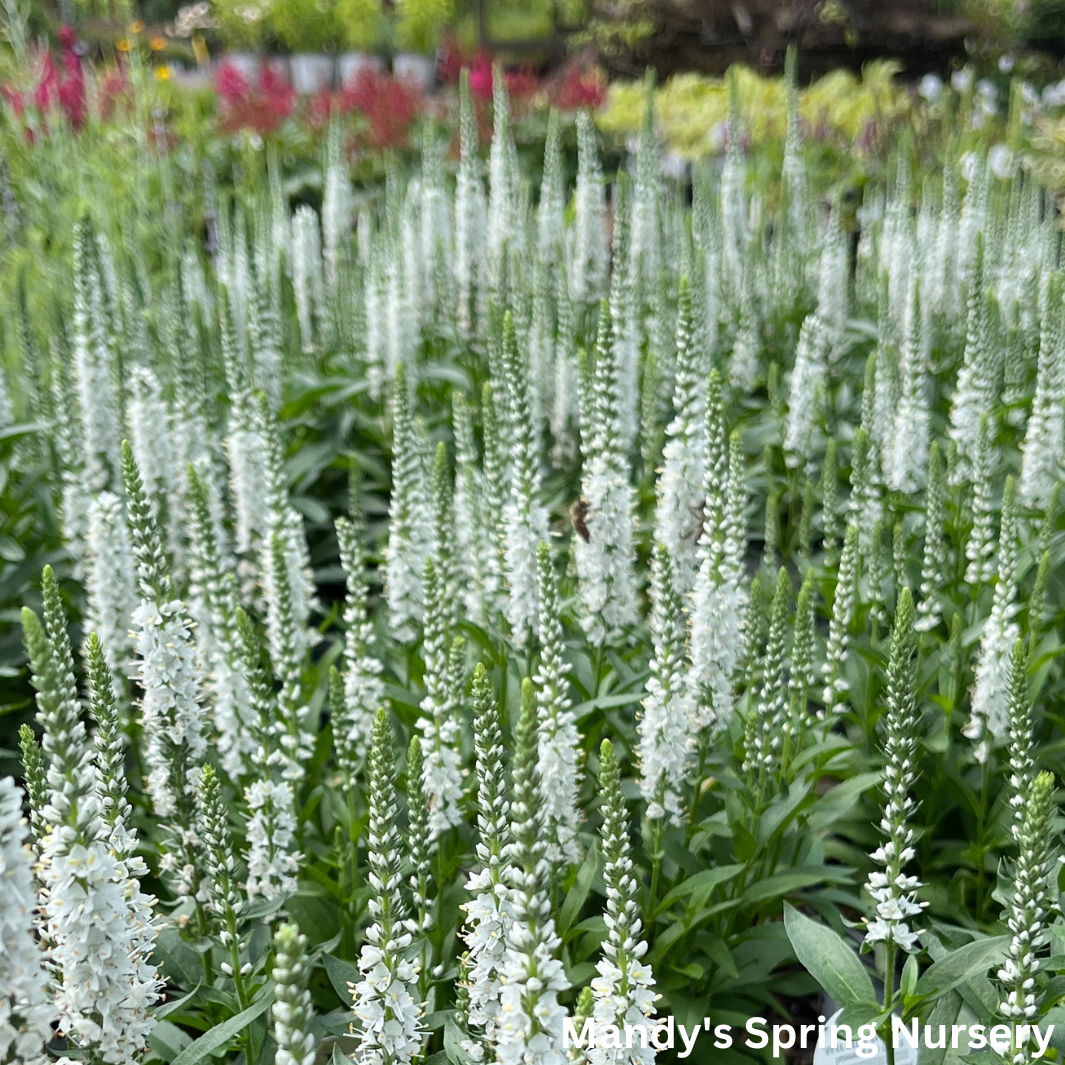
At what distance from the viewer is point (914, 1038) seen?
2752 millimetres

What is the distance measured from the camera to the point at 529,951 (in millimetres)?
1864

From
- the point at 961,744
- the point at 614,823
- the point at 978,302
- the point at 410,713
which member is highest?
the point at 978,302

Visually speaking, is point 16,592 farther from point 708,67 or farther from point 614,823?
point 708,67

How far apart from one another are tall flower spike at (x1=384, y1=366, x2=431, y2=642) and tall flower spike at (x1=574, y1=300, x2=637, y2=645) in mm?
711

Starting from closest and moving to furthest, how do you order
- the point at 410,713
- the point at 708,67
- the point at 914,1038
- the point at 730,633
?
the point at 914,1038
the point at 730,633
the point at 410,713
the point at 708,67

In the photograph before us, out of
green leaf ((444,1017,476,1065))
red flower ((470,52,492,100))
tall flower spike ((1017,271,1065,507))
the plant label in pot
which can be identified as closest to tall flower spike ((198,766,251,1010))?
green leaf ((444,1017,476,1065))

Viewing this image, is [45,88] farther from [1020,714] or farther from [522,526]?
[1020,714]

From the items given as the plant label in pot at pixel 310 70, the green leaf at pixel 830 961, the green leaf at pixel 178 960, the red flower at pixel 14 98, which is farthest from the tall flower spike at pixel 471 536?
the plant label in pot at pixel 310 70

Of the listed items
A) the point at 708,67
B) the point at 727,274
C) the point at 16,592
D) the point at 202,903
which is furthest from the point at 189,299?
the point at 708,67

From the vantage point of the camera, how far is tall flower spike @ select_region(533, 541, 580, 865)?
9.68 feet

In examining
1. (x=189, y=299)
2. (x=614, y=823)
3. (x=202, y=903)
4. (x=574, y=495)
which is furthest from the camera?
(x=189, y=299)

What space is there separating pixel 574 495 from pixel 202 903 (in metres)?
3.50

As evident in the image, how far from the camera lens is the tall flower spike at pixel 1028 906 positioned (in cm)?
225

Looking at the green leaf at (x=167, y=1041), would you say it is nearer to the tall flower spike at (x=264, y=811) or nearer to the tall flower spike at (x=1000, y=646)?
the tall flower spike at (x=264, y=811)
